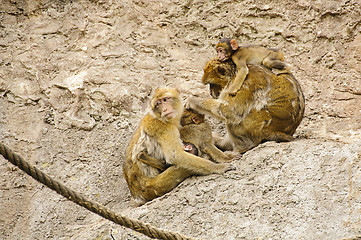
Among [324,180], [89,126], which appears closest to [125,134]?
[89,126]

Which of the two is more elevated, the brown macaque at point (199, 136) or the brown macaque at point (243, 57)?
the brown macaque at point (243, 57)

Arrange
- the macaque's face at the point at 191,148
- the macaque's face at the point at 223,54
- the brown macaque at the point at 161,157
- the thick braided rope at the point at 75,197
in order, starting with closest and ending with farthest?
the thick braided rope at the point at 75,197
the brown macaque at the point at 161,157
the macaque's face at the point at 191,148
the macaque's face at the point at 223,54

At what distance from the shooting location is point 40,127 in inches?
318

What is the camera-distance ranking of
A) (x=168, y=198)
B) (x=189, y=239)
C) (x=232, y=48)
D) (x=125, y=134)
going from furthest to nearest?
(x=125, y=134) → (x=232, y=48) → (x=168, y=198) → (x=189, y=239)

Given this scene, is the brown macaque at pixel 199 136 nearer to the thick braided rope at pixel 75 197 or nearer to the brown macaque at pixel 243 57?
the brown macaque at pixel 243 57

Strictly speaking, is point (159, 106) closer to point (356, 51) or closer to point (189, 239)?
point (189, 239)

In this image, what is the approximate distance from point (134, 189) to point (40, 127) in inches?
92.1

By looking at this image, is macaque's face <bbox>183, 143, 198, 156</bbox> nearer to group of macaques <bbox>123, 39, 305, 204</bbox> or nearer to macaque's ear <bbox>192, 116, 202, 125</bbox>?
group of macaques <bbox>123, 39, 305, 204</bbox>

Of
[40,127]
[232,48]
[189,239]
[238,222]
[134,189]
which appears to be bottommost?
[40,127]

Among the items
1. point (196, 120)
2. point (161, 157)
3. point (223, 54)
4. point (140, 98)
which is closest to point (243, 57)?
point (223, 54)

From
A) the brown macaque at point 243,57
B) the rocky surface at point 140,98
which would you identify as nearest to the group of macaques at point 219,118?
the brown macaque at point 243,57

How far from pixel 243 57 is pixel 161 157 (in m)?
1.65

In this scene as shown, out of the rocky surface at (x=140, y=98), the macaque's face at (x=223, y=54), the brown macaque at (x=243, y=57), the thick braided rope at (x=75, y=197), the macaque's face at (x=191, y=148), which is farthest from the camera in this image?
the macaque's face at (x=223, y=54)

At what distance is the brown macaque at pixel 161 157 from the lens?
6152mm
